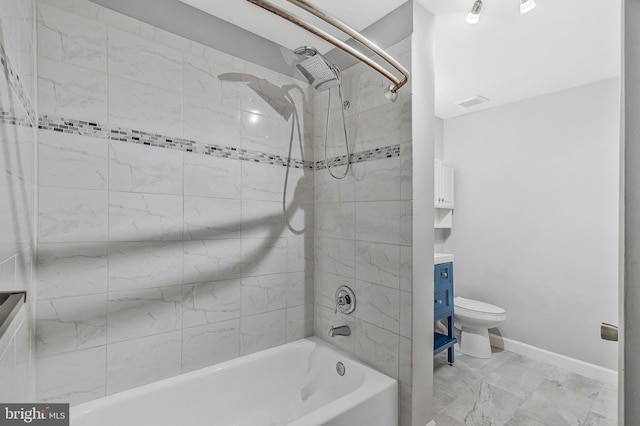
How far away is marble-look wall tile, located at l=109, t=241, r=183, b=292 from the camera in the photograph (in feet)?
4.71

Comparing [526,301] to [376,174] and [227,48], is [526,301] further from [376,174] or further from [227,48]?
[227,48]

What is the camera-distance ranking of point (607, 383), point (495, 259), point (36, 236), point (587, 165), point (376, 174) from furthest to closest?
point (495, 259), point (587, 165), point (607, 383), point (376, 174), point (36, 236)

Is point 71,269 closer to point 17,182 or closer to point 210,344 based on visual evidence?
point 17,182

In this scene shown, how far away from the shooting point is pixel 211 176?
172cm

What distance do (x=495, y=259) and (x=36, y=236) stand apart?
3.56 meters

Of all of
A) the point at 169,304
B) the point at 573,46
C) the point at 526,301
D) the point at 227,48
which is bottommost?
the point at 526,301

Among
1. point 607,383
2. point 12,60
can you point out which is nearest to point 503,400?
point 607,383

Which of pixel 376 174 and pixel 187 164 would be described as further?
pixel 376 174

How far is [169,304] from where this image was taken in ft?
5.19

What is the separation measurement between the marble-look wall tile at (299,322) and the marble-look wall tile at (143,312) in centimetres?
74

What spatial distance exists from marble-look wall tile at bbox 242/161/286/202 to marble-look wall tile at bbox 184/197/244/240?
0.11 metres

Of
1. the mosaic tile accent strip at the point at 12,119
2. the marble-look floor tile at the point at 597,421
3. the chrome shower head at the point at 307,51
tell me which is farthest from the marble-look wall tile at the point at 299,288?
the marble-look floor tile at the point at 597,421

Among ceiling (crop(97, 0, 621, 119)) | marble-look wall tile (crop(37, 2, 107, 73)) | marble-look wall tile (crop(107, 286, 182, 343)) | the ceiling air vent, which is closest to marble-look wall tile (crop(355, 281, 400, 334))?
marble-look wall tile (crop(107, 286, 182, 343))

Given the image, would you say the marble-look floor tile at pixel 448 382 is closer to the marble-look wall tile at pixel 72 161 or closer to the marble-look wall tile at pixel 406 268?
the marble-look wall tile at pixel 406 268
